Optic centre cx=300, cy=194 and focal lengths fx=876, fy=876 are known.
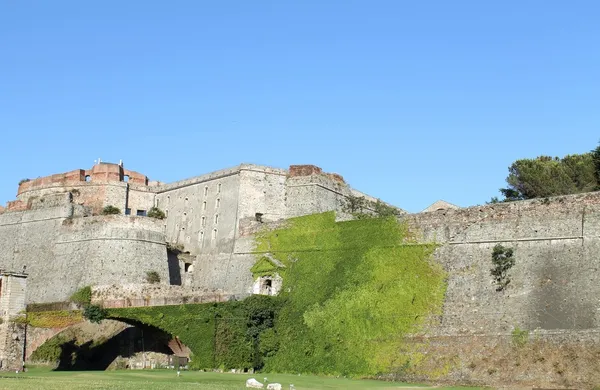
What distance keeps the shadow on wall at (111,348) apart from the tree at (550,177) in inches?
1102

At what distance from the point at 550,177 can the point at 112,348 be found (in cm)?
3300

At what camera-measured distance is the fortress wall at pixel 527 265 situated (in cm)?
4191

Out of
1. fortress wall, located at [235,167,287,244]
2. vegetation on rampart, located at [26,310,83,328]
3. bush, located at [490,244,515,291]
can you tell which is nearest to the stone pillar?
vegetation on rampart, located at [26,310,83,328]

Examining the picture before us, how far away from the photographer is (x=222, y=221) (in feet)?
212

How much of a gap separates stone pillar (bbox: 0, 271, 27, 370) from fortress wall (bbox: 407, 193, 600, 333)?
74.7 ft

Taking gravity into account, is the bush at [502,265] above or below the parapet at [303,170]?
below

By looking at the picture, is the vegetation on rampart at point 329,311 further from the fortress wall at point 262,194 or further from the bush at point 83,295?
the fortress wall at point 262,194

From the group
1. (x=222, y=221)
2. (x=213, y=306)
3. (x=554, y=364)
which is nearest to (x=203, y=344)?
(x=213, y=306)

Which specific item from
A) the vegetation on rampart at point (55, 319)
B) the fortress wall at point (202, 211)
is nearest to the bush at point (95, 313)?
the vegetation on rampart at point (55, 319)

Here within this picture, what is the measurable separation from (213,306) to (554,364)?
68.2ft

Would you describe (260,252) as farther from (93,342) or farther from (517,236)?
(517,236)

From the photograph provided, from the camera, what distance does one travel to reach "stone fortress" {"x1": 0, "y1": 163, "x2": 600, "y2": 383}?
41656mm

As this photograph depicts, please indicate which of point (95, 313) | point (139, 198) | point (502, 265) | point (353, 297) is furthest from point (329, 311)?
point (139, 198)

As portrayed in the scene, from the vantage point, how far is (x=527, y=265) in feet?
146
